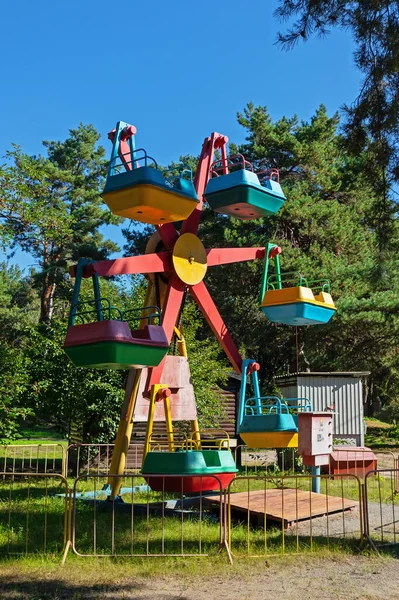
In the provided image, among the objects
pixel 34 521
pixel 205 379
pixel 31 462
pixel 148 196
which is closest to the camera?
pixel 148 196

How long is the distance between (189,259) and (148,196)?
2333 millimetres

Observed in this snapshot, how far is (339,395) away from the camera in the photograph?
20438mm

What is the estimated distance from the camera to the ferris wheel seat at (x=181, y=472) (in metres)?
8.30

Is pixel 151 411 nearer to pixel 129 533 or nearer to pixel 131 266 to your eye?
pixel 129 533

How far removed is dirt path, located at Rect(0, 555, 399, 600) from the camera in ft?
20.2

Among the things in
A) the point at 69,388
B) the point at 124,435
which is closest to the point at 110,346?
the point at 124,435

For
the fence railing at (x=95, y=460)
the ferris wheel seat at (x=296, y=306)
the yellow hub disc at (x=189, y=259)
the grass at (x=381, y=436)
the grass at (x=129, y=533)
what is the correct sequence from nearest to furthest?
the grass at (x=129, y=533), the ferris wheel seat at (x=296, y=306), the yellow hub disc at (x=189, y=259), the fence railing at (x=95, y=460), the grass at (x=381, y=436)

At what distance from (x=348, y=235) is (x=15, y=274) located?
35.2 m

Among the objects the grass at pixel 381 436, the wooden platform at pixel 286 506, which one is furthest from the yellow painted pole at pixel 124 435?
the grass at pixel 381 436

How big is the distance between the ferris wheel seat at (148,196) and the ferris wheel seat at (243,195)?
0.86 meters

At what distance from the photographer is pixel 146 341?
7895mm

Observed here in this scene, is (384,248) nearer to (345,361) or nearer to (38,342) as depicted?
(38,342)

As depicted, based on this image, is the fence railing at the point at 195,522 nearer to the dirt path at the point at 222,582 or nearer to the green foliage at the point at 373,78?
the dirt path at the point at 222,582

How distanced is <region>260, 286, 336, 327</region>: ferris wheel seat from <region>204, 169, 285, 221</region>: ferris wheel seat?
51.3 inches
